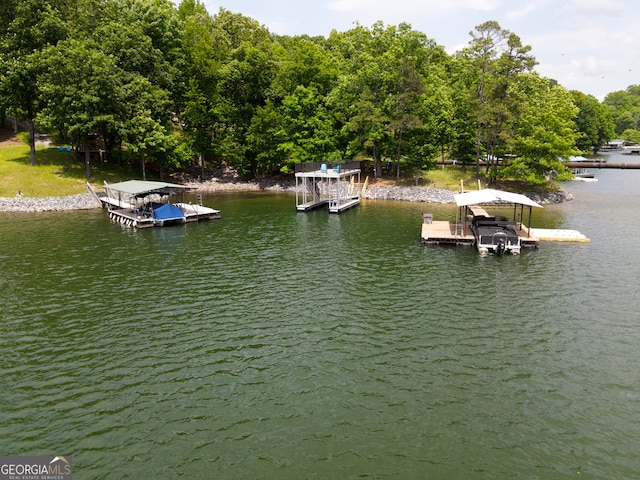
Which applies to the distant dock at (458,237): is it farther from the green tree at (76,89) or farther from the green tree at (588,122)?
the green tree at (588,122)

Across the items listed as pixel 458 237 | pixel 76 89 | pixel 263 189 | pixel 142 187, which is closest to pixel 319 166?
pixel 263 189

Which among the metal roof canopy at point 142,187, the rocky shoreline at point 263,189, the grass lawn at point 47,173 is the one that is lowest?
the rocky shoreline at point 263,189

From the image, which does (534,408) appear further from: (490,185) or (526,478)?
(490,185)

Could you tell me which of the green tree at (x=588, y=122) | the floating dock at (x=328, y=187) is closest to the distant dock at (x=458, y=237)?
the floating dock at (x=328, y=187)

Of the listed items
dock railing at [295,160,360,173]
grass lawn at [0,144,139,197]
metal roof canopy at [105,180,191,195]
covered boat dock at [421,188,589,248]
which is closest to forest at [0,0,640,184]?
grass lawn at [0,144,139,197]

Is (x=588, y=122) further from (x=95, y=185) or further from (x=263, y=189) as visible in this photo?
(x=95, y=185)

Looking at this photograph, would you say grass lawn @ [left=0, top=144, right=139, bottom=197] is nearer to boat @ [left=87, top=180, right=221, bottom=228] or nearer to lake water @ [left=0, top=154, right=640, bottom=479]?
boat @ [left=87, top=180, right=221, bottom=228]
